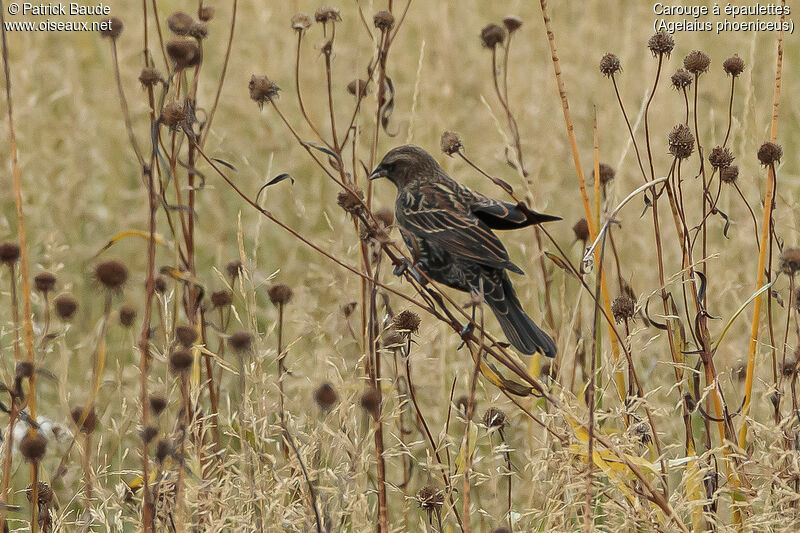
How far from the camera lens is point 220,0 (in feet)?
25.6

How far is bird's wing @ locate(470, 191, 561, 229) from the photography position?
7.29 feet

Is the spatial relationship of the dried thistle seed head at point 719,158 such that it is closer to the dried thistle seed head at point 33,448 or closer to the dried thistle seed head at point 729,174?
the dried thistle seed head at point 729,174

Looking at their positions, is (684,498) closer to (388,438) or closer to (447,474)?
(447,474)

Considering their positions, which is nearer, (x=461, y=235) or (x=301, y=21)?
(x=461, y=235)

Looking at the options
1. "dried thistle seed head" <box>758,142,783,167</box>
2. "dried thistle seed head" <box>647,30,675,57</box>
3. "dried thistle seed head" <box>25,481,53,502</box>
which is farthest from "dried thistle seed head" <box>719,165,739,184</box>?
"dried thistle seed head" <box>25,481,53,502</box>

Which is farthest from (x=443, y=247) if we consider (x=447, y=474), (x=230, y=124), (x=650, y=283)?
(x=230, y=124)

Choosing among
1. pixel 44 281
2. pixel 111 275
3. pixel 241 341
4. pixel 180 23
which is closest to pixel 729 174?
pixel 241 341

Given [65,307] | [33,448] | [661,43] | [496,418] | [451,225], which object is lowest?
[496,418]

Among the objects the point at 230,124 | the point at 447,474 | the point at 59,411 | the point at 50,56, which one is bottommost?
the point at 59,411

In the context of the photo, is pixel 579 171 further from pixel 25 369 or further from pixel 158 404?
pixel 25 369

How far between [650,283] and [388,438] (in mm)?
1668

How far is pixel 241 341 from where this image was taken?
201 centimetres

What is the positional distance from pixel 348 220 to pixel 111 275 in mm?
1730

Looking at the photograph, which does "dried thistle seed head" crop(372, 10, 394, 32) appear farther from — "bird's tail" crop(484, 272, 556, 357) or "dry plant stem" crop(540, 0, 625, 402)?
"bird's tail" crop(484, 272, 556, 357)
